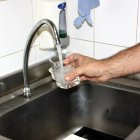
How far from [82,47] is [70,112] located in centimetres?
25

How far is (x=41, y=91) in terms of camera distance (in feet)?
3.77

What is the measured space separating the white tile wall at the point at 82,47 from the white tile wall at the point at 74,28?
0.02 metres

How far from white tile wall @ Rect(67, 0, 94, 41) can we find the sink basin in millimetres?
182

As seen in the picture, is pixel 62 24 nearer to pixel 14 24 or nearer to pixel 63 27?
pixel 63 27

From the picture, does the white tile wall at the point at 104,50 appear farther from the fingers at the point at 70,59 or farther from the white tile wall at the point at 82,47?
the fingers at the point at 70,59

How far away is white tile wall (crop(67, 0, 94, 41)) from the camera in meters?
1.23

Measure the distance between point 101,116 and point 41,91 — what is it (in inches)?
9.7

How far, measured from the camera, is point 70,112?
1242 millimetres

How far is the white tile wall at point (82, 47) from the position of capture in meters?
1.26

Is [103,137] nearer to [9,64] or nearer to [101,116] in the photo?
[101,116]

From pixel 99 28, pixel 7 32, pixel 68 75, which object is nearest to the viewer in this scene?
pixel 68 75

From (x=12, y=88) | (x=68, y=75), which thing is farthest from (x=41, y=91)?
(x=68, y=75)

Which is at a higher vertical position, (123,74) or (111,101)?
(123,74)

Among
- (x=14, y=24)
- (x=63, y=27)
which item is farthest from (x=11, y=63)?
(x=63, y=27)
